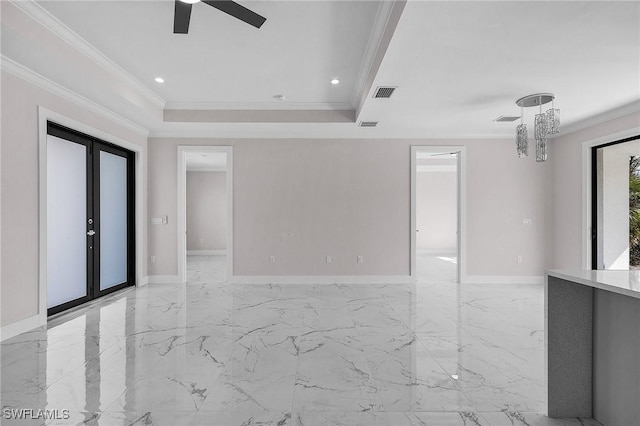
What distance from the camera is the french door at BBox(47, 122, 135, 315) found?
146 inches

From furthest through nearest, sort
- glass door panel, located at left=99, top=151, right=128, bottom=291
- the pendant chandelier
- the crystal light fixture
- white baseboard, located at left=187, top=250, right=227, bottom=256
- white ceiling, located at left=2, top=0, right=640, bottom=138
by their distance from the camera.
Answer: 1. white baseboard, located at left=187, top=250, right=227, bottom=256
2. glass door panel, located at left=99, top=151, right=128, bottom=291
3. the crystal light fixture
4. the pendant chandelier
5. white ceiling, located at left=2, top=0, right=640, bottom=138

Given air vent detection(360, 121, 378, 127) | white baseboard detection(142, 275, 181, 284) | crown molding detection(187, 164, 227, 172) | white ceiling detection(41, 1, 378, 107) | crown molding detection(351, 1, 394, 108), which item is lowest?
white baseboard detection(142, 275, 181, 284)

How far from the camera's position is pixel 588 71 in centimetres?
304

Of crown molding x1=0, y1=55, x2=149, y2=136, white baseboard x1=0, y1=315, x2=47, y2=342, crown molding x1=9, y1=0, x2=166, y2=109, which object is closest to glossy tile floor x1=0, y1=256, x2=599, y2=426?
white baseboard x1=0, y1=315, x2=47, y2=342

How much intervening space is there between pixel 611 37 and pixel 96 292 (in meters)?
6.29

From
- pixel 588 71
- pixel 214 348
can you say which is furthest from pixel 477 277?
pixel 214 348

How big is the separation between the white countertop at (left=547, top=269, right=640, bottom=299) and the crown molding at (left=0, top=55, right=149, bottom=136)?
15.7ft

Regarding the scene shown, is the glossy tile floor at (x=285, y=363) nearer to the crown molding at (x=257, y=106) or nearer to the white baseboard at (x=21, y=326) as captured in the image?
the white baseboard at (x=21, y=326)

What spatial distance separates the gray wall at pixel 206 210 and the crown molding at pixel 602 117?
27.9 feet

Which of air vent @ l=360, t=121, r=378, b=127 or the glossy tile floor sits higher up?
air vent @ l=360, t=121, r=378, b=127

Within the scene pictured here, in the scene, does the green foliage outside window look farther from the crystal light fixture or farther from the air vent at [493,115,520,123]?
the crystal light fixture

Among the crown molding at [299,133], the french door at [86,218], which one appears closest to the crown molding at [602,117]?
the crown molding at [299,133]

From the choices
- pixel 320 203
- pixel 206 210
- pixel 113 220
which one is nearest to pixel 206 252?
pixel 206 210

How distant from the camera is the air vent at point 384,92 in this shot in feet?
11.5
